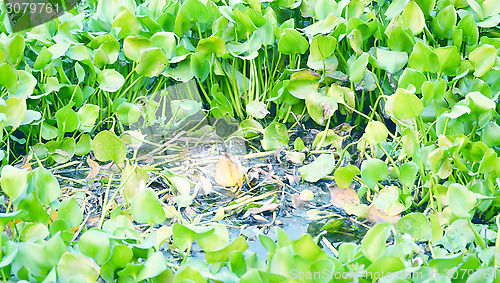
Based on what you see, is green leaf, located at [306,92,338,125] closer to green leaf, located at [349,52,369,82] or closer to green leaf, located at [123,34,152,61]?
green leaf, located at [349,52,369,82]

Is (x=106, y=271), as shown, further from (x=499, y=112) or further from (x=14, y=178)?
(x=499, y=112)

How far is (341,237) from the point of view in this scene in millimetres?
918

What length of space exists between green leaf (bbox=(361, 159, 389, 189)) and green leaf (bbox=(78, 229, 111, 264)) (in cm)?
47

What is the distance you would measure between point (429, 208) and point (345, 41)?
0.54 meters

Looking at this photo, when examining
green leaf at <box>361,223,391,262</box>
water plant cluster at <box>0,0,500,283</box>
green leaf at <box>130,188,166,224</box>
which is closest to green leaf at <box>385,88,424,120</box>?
water plant cluster at <box>0,0,500,283</box>

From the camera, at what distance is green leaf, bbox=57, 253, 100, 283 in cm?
63

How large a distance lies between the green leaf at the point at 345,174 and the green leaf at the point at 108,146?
1.38ft

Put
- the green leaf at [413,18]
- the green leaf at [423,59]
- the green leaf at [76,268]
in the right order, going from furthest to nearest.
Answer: the green leaf at [413,18]
the green leaf at [423,59]
the green leaf at [76,268]

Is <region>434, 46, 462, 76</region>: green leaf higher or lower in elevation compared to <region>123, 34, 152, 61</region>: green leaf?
higher

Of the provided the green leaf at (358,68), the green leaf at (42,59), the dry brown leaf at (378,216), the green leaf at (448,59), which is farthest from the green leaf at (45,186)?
the green leaf at (448,59)

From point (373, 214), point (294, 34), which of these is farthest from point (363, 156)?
point (294, 34)

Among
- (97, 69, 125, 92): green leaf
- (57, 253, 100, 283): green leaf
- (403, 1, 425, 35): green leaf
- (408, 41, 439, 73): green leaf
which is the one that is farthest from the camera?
(97, 69, 125, 92): green leaf

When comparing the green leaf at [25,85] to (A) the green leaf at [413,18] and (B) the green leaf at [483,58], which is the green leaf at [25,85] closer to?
(A) the green leaf at [413,18]

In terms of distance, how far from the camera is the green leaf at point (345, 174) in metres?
0.92
